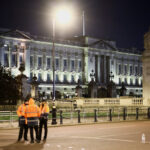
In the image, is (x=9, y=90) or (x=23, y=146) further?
(x=9, y=90)

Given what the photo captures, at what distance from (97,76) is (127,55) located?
1808cm

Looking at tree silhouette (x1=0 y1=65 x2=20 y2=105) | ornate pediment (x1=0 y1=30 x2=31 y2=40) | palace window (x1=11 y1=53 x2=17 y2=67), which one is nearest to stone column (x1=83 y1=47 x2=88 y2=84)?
ornate pediment (x1=0 y1=30 x2=31 y2=40)

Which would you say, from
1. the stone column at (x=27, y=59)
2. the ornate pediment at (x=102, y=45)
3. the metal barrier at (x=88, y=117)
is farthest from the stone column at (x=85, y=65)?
the metal barrier at (x=88, y=117)

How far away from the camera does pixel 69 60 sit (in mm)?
150375

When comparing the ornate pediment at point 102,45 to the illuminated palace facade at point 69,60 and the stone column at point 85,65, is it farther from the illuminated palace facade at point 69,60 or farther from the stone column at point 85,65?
the stone column at point 85,65

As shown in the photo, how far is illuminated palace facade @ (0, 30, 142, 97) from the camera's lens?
129125 mm

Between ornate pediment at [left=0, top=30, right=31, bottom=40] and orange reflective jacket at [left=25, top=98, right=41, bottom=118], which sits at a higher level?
ornate pediment at [left=0, top=30, right=31, bottom=40]

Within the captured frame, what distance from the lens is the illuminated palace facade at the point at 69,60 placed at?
129125 millimetres

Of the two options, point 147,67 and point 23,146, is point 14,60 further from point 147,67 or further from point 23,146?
point 23,146

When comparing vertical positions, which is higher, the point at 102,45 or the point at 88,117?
the point at 102,45

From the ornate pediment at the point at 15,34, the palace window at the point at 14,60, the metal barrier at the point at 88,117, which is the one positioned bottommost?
the metal barrier at the point at 88,117

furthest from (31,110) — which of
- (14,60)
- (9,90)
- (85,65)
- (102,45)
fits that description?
(102,45)

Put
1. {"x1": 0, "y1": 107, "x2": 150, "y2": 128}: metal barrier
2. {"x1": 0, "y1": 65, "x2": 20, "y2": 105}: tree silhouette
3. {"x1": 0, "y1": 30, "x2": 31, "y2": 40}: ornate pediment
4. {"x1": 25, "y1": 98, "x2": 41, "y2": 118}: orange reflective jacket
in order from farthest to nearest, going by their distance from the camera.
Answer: {"x1": 0, "y1": 30, "x2": 31, "y2": 40}: ornate pediment
{"x1": 0, "y1": 65, "x2": 20, "y2": 105}: tree silhouette
{"x1": 0, "y1": 107, "x2": 150, "y2": 128}: metal barrier
{"x1": 25, "y1": 98, "x2": 41, "y2": 118}: orange reflective jacket

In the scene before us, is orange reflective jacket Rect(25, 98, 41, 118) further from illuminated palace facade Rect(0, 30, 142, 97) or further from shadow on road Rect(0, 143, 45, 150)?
illuminated palace facade Rect(0, 30, 142, 97)
